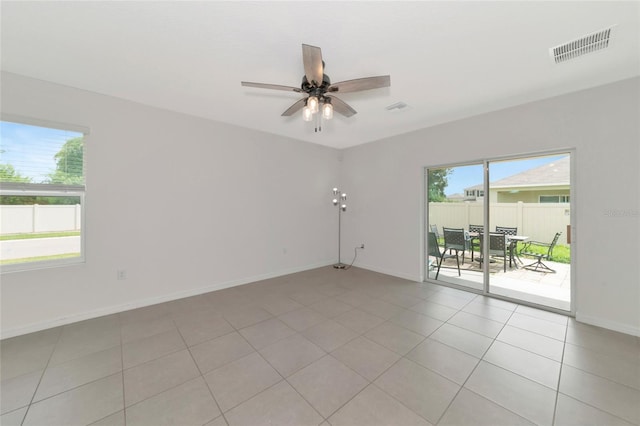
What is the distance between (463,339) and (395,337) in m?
0.71

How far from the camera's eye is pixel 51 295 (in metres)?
2.70

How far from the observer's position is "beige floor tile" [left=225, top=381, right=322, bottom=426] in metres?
1.53

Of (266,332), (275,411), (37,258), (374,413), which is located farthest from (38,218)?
(374,413)

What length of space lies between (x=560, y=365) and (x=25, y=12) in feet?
17.2

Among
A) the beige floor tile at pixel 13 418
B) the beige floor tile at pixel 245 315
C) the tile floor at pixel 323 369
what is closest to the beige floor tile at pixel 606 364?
the tile floor at pixel 323 369

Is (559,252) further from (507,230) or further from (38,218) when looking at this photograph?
(38,218)

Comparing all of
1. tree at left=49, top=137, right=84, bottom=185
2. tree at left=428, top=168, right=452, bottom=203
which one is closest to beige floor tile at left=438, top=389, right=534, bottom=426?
tree at left=428, top=168, right=452, bottom=203

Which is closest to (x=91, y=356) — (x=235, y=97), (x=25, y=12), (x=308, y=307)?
(x=308, y=307)

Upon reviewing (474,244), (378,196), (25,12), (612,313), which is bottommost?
(612,313)

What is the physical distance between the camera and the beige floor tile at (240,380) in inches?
68.2

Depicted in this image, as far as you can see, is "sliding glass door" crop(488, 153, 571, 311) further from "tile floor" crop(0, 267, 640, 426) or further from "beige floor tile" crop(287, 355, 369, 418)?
"beige floor tile" crop(287, 355, 369, 418)

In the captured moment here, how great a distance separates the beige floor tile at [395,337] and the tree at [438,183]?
2612 mm

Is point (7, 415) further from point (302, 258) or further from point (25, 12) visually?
point (302, 258)

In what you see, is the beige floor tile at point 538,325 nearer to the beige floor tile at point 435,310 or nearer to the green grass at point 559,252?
the beige floor tile at point 435,310
